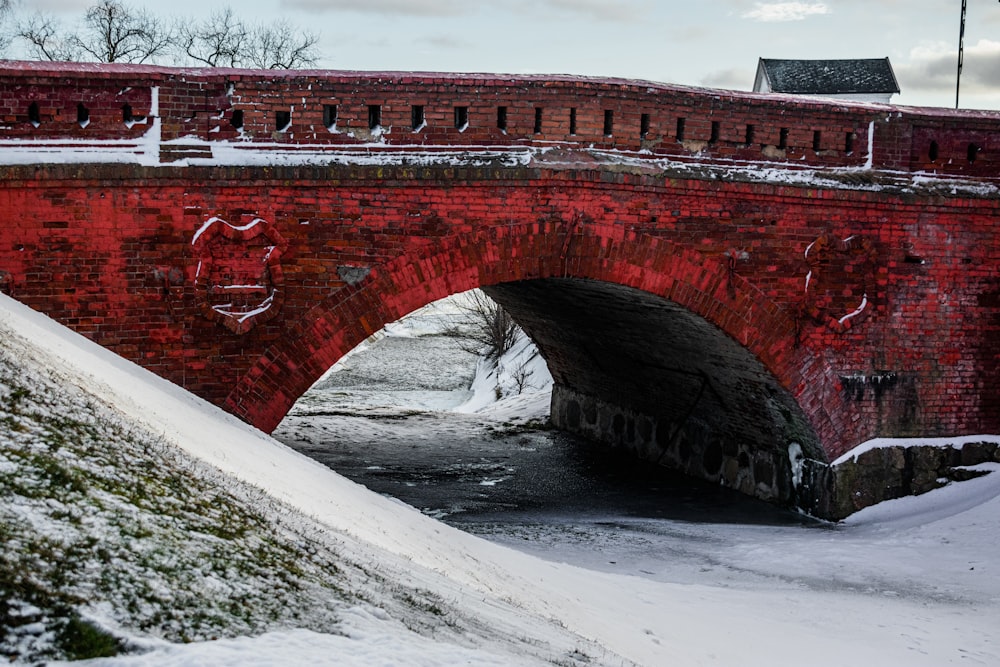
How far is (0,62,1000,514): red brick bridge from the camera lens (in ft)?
24.8

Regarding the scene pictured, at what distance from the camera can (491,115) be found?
8.35 metres

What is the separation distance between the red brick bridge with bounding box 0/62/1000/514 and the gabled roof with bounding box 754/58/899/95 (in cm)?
2331

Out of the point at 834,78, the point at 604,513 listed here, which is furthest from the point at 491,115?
the point at 834,78

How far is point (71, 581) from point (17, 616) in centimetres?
22

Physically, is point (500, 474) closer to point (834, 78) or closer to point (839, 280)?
point (839, 280)

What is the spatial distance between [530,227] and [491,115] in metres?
0.96

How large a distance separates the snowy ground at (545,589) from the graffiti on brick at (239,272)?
0.98 metres

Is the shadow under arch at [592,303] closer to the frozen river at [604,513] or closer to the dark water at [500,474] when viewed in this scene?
the dark water at [500,474]

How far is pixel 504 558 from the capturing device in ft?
20.7

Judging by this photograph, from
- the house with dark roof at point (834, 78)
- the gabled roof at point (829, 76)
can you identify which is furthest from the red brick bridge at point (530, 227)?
the house with dark roof at point (834, 78)

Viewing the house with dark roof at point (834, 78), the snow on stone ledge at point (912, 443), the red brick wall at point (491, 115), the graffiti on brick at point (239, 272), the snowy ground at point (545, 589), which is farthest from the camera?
the house with dark roof at point (834, 78)

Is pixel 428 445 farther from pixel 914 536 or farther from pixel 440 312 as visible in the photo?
pixel 440 312

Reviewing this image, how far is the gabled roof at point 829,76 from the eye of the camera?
1265 inches

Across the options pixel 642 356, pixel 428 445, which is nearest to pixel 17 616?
pixel 642 356
